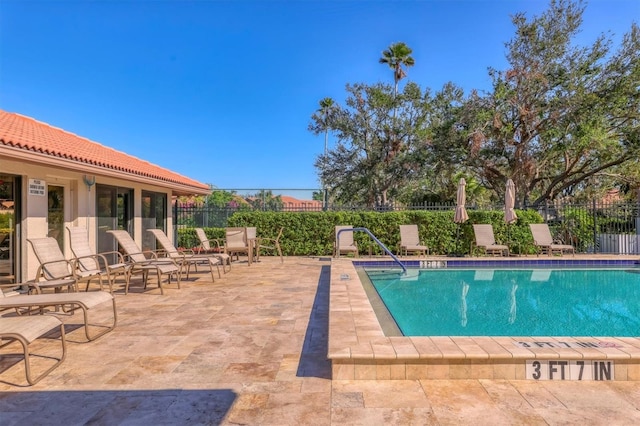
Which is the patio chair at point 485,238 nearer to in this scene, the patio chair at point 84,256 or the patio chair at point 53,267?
the patio chair at point 84,256

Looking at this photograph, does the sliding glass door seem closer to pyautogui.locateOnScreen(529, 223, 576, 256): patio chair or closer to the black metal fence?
the black metal fence

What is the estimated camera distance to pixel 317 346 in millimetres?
3688

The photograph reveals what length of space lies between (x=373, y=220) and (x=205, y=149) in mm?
19288

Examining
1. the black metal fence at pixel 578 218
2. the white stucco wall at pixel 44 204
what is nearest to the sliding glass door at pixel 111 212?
the white stucco wall at pixel 44 204

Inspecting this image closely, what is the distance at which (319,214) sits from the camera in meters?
12.7

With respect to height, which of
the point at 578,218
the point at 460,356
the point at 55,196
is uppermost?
the point at 55,196

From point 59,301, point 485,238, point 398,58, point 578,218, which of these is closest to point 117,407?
point 59,301

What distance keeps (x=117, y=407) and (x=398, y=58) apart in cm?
2327

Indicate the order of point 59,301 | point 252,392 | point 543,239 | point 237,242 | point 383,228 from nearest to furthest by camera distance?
point 252,392 < point 59,301 < point 237,242 < point 543,239 < point 383,228

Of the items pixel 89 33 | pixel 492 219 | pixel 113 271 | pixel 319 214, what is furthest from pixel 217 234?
pixel 492 219

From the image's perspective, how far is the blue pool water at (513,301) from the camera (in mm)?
4959

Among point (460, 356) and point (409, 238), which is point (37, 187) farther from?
point (409, 238)

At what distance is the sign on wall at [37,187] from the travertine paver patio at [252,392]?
382 centimetres

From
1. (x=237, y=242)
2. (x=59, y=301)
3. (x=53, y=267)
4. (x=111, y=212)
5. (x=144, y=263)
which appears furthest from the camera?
(x=237, y=242)
